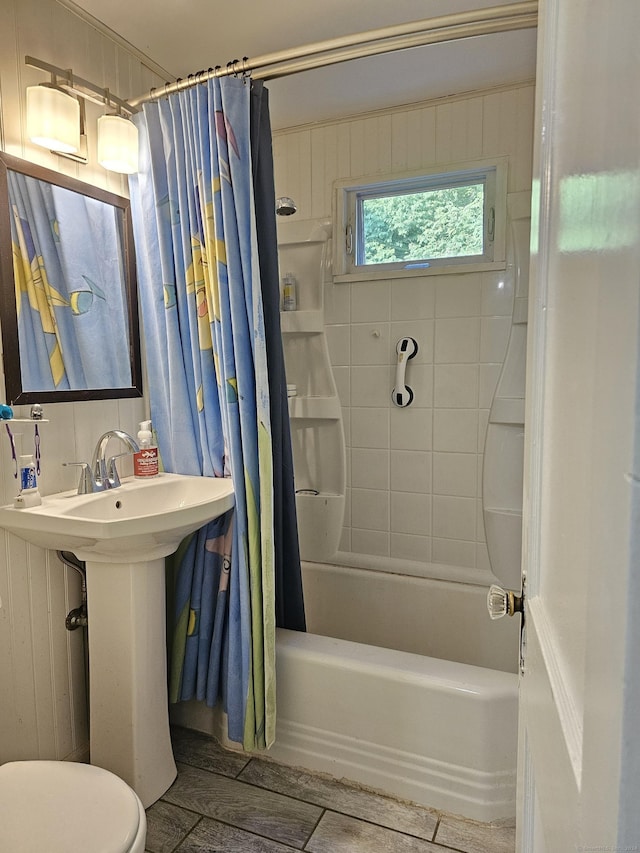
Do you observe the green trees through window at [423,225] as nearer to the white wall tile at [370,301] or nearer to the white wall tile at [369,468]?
the white wall tile at [370,301]

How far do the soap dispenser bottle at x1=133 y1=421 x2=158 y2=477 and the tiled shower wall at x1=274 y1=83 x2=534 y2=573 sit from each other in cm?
103

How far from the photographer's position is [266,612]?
1719mm

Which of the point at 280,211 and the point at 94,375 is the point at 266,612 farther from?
the point at 280,211

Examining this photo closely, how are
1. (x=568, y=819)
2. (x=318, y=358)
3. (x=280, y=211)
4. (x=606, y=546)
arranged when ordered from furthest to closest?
(x=318, y=358), (x=280, y=211), (x=568, y=819), (x=606, y=546)

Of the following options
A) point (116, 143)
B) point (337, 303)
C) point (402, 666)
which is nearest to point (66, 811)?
point (402, 666)

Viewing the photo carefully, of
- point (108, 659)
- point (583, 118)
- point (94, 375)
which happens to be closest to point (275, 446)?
point (94, 375)

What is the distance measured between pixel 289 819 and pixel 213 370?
134cm

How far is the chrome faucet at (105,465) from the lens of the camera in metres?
1.74

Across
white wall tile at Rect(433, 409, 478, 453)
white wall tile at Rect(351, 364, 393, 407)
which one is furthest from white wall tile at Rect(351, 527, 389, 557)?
white wall tile at Rect(351, 364, 393, 407)

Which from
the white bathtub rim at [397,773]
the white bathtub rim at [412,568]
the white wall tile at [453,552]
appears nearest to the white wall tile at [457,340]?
the white wall tile at [453,552]

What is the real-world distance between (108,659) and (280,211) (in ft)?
6.14

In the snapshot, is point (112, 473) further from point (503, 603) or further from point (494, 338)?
point (494, 338)

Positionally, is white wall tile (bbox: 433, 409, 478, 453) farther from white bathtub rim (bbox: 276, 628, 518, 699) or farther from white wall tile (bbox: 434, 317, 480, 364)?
white bathtub rim (bbox: 276, 628, 518, 699)

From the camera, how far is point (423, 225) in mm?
2525
